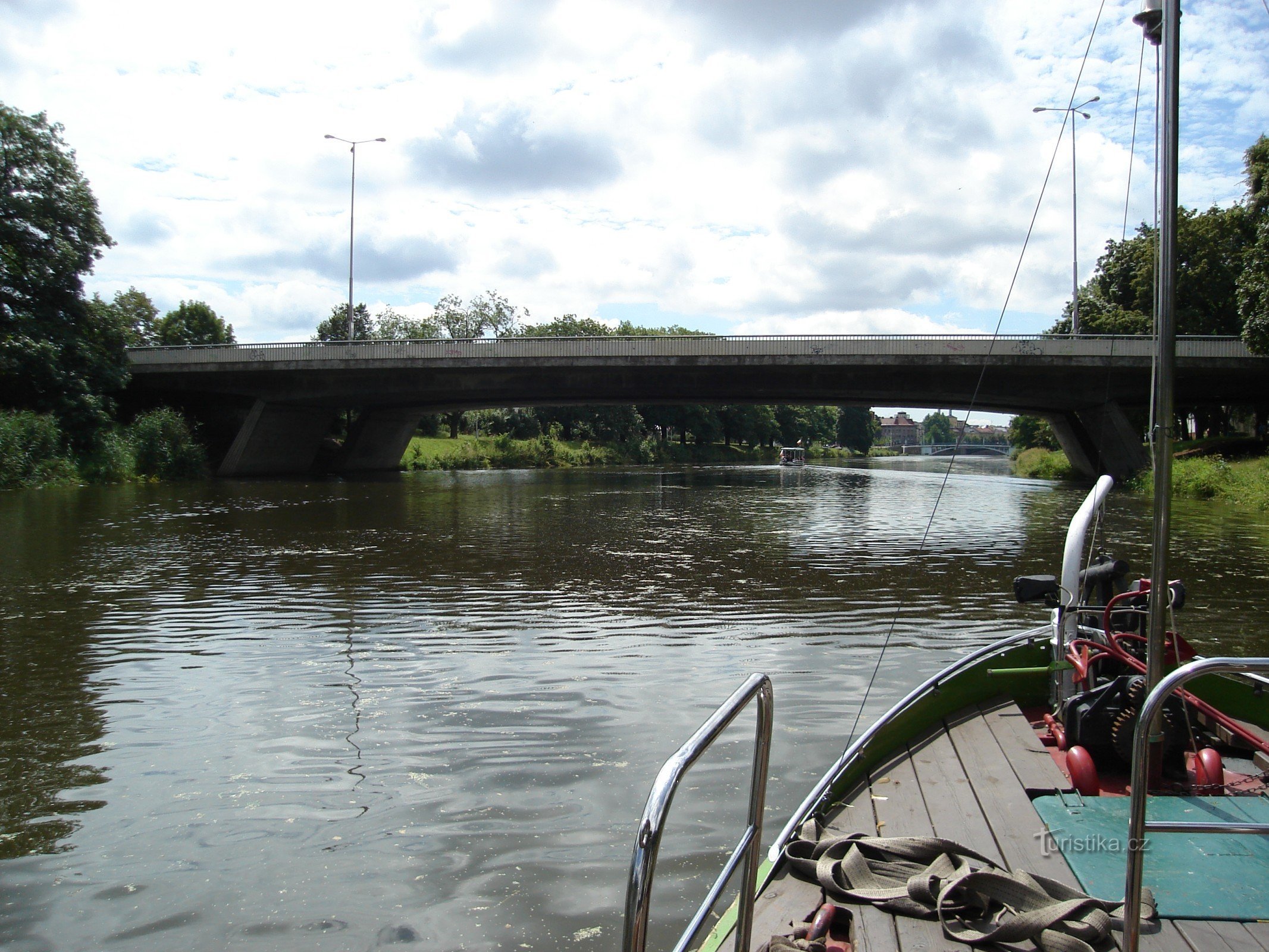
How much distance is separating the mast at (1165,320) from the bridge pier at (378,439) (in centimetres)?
4422

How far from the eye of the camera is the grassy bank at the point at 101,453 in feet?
97.1

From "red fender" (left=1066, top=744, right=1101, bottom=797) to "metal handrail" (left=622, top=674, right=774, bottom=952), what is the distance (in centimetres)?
207

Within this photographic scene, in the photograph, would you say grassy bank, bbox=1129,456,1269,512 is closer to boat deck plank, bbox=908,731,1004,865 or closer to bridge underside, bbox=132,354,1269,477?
bridge underside, bbox=132,354,1269,477

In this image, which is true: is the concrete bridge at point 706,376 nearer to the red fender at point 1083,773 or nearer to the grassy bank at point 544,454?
the grassy bank at point 544,454

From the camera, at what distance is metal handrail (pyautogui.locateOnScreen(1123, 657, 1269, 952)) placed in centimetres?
228

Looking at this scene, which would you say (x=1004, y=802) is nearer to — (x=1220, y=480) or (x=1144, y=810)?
(x=1144, y=810)

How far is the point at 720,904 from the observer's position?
3785mm

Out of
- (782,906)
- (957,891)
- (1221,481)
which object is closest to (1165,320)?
(957,891)

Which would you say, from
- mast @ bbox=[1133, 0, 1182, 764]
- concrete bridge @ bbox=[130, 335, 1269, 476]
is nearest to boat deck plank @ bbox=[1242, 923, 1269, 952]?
mast @ bbox=[1133, 0, 1182, 764]

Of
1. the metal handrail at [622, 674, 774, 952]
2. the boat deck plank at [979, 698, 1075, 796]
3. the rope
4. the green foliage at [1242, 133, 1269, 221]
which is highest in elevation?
the green foliage at [1242, 133, 1269, 221]

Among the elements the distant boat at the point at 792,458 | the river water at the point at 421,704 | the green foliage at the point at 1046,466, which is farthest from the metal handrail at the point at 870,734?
the distant boat at the point at 792,458

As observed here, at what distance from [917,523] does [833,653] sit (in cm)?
1398

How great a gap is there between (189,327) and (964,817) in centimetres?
8252

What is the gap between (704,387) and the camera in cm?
3844
